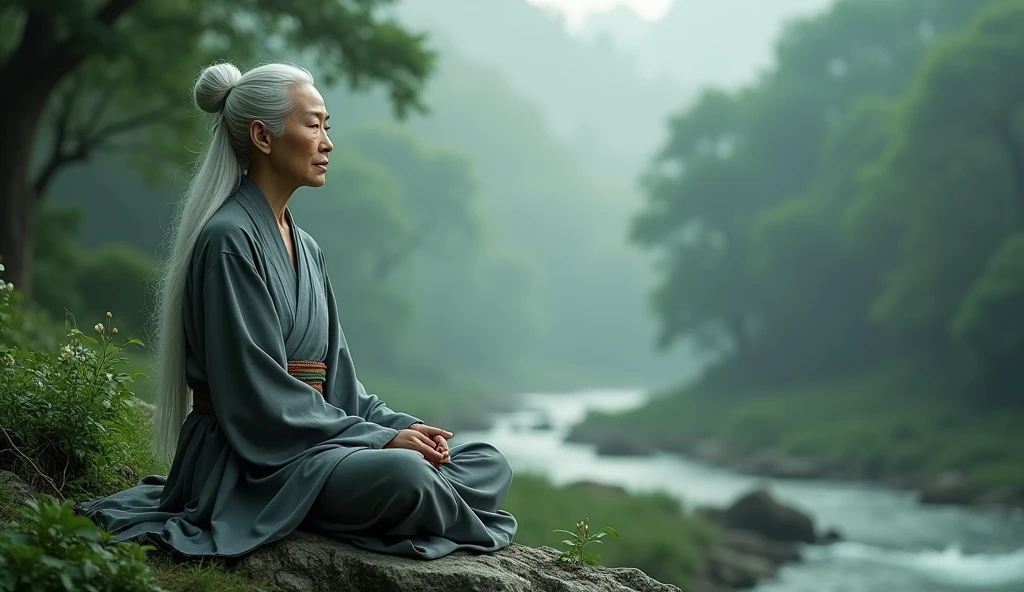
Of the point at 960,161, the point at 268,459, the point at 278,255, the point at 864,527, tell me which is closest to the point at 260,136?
the point at 278,255

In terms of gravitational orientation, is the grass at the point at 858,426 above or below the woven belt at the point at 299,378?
above

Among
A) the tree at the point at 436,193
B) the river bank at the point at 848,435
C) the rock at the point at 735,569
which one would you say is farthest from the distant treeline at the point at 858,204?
the tree at the point at 436,193

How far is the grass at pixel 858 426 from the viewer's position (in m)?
23.4

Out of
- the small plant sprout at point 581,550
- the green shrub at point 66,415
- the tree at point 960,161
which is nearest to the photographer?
the small plant sprout at point 581,550

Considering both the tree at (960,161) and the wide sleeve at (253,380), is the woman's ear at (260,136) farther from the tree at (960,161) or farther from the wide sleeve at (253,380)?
the tree at (960,161)

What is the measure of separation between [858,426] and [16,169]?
69.1 feet

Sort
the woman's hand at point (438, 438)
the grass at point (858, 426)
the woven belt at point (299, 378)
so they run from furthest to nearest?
the grass at point (858, 426) < the woven belt at point (299, 378) < the woman's hand at point (438, 438)

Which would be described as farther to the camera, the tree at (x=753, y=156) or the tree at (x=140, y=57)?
the tree at (x=753, y=156)

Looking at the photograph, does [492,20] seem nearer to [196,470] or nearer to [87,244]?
[87,244]

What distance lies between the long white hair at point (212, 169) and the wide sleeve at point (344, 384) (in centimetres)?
59

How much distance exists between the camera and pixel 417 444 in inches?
166

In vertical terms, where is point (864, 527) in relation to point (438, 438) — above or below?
above

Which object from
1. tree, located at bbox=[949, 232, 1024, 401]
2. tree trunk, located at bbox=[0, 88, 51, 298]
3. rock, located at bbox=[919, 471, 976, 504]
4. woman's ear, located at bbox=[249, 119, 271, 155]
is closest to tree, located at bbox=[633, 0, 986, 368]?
tree, located at bbox=[949, 232, 1024, 401]

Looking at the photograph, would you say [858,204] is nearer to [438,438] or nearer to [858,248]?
[858,248]
